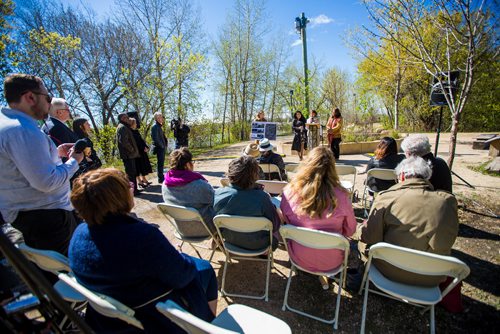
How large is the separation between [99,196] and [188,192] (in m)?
1.35

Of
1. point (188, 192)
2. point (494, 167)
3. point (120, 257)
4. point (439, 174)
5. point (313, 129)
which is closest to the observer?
point (120, 257)

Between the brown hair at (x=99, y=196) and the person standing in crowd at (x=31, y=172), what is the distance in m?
0.65

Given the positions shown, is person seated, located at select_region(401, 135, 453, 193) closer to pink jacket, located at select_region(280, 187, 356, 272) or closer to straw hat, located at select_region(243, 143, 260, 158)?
pink jacket, located at select_region(280, 187, 356, 272)

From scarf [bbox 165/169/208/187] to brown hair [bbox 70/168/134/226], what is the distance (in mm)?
1223

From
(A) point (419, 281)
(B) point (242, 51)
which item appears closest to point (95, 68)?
(B) point (242, 51)

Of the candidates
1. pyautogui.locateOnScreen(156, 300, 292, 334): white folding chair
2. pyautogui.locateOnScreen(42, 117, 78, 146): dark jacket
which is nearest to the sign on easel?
pyautogui.locateOnScreen(42, 117, 78, 146): dark jacket

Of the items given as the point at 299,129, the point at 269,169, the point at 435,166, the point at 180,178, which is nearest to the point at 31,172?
the point at 180,178

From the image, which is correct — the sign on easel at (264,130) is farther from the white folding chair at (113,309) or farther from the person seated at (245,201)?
the white folding chair at (113,309)

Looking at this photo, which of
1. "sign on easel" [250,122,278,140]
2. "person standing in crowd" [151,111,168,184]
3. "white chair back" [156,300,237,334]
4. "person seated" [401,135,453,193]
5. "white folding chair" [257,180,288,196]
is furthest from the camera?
"sign on easel" [250,122,278,140]

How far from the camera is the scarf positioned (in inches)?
103

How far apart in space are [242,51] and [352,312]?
21.8m

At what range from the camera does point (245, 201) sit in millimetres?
2273

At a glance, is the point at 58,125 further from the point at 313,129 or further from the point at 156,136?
the point at 313,129

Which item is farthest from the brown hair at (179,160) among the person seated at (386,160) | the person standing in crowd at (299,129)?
the person standing in crowd at (299,129)
